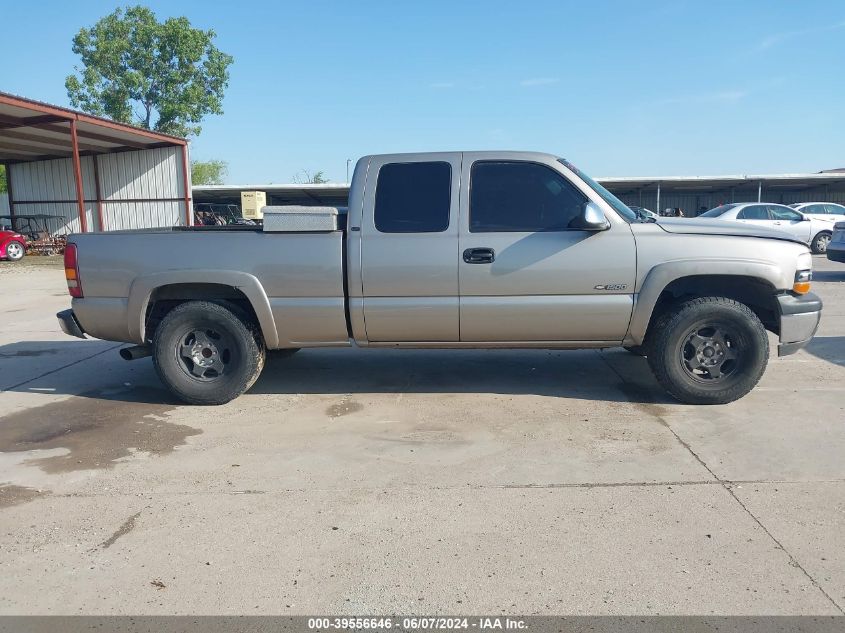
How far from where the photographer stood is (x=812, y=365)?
6.55 metres

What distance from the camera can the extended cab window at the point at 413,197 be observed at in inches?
202

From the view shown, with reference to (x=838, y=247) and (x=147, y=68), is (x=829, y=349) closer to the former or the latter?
(x=838, y=247)

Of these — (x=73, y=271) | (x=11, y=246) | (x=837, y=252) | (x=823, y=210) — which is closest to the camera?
(x=73, y=271)

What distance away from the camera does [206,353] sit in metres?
5.46

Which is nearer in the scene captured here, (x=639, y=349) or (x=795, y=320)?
(x=795, y=320)

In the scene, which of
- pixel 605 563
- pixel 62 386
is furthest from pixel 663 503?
pixel 62 386

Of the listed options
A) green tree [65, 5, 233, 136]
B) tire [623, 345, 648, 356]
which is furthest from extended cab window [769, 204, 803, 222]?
green tree [65, 5, 233, 136]

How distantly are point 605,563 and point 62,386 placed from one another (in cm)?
546

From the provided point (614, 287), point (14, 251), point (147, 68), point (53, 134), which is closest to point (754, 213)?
point (614, 287)

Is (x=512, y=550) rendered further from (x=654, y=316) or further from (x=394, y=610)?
(x=654, y=316)

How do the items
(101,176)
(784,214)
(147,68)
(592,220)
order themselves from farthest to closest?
(147,68)
(101,176)
(784,214)
(592,220)

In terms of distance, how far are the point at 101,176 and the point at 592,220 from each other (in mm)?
28058

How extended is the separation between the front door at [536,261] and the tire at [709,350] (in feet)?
1.26

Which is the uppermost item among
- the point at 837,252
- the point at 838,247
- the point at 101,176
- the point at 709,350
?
the point at 101,176
